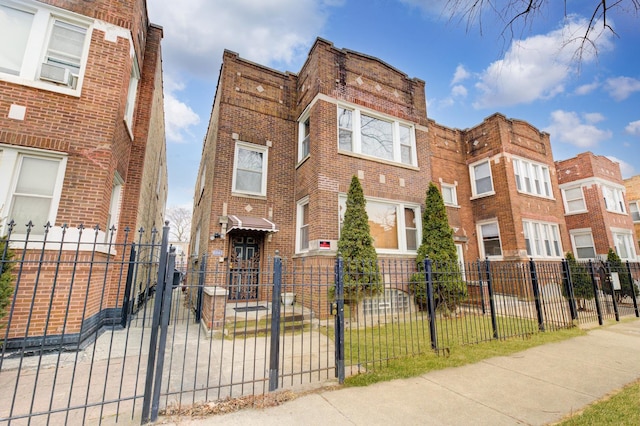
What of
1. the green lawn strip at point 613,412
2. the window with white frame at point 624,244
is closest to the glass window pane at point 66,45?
the green lawn strip at point 613,412

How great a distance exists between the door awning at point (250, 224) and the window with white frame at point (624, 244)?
69.7ft

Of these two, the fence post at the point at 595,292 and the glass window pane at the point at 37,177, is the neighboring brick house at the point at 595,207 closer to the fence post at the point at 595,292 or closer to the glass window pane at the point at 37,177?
the fence post at the point at 595,292

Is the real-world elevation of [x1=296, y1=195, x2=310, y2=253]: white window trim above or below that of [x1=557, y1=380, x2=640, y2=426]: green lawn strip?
above

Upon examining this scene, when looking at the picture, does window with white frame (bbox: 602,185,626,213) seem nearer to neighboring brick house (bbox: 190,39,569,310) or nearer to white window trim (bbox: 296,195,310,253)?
neighboring brick house (bbox: 190,39,569,310)

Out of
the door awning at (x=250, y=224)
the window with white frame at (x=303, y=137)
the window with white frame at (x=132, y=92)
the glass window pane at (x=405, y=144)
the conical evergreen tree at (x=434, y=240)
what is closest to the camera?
the window with white frame at (x=132, y=92)

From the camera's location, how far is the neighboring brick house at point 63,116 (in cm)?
593

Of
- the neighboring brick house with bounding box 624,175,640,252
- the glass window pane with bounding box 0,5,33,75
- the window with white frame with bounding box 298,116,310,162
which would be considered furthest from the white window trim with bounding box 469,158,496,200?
the neighboring brick house with bounding box 624,175,640,252

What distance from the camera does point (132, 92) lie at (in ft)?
29.1

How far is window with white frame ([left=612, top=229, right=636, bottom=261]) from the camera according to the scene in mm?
17625

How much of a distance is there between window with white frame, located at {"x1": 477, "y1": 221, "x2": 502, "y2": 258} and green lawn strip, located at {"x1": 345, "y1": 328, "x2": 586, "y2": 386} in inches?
310

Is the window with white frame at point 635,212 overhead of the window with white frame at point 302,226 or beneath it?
overhead

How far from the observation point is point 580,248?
702 inches

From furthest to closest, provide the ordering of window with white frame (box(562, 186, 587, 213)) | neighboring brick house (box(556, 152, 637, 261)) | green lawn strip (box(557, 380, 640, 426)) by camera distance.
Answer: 1. window with white frame (box(562, 186, 587, 213))
2. neighboring brick house (box(556, 152, 637, 261))
3. green lawn strip (box(557, 380, 640, 426))

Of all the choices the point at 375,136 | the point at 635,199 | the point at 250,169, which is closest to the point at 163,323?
the point at 250,169
